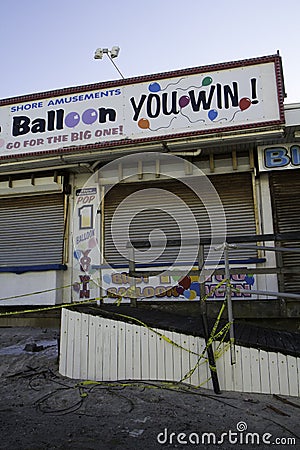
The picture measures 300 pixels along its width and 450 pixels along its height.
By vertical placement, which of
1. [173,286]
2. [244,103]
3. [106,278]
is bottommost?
[173,286]

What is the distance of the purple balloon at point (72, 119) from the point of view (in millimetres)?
7508

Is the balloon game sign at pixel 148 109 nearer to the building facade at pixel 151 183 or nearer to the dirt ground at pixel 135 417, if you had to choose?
the building facade at pixel 151 183

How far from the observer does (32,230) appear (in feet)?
27.8

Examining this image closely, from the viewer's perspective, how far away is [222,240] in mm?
4789

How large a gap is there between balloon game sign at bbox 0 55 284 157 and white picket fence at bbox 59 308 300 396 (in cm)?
392

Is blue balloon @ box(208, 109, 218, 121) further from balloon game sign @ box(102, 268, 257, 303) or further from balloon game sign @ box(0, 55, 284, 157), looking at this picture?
balloon game sign @ box(102, 268, 257, 303)

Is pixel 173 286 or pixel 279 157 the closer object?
pixel 279 157

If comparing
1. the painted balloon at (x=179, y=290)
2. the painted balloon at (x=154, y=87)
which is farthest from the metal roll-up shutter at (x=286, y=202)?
the painted balloon at (x=154, y=87)

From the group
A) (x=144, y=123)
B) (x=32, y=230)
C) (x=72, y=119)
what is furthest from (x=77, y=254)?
(x=144, y=123)

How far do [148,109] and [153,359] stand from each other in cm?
488

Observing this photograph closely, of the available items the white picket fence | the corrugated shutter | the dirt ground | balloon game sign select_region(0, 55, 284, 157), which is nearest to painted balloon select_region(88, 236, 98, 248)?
the corrugated shutter

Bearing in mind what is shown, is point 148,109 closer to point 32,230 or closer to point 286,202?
point 286,202

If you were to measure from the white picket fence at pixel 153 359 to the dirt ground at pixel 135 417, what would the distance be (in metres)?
0.15

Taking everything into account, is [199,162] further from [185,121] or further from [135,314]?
[135,314]
